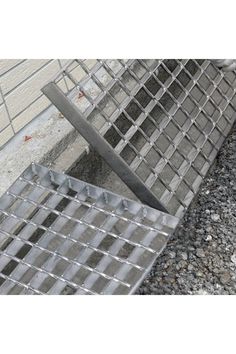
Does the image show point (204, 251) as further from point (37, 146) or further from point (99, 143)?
point (37, 146)

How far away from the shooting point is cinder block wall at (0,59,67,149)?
323 cm

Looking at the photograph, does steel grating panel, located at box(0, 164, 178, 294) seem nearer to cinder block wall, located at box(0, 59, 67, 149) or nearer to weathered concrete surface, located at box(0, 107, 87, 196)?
weathered concrete surface, located at box(0, 107, 87, 196)

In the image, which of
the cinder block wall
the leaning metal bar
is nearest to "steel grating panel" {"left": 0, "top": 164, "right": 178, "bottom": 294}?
the leaning metal bar

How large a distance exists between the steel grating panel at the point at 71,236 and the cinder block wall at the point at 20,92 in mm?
508

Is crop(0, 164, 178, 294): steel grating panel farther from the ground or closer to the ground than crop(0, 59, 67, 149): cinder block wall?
closer to the ground

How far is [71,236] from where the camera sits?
2.69 metres

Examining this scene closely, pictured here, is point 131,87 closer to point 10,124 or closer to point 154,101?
point 154,101

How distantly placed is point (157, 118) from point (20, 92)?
3.12ft

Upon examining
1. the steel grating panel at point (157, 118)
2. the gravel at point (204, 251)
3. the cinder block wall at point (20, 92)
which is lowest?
the gravel at point (204, 251)

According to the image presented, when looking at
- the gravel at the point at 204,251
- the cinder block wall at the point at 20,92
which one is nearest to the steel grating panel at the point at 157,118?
the gravel at the point at 204,251

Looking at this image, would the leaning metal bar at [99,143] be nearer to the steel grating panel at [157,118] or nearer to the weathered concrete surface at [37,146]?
the steel grating panel at [157,118]

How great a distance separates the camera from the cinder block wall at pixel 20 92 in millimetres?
3227

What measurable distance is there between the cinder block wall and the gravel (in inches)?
46.8

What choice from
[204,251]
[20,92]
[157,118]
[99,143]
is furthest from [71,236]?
[157,118]
